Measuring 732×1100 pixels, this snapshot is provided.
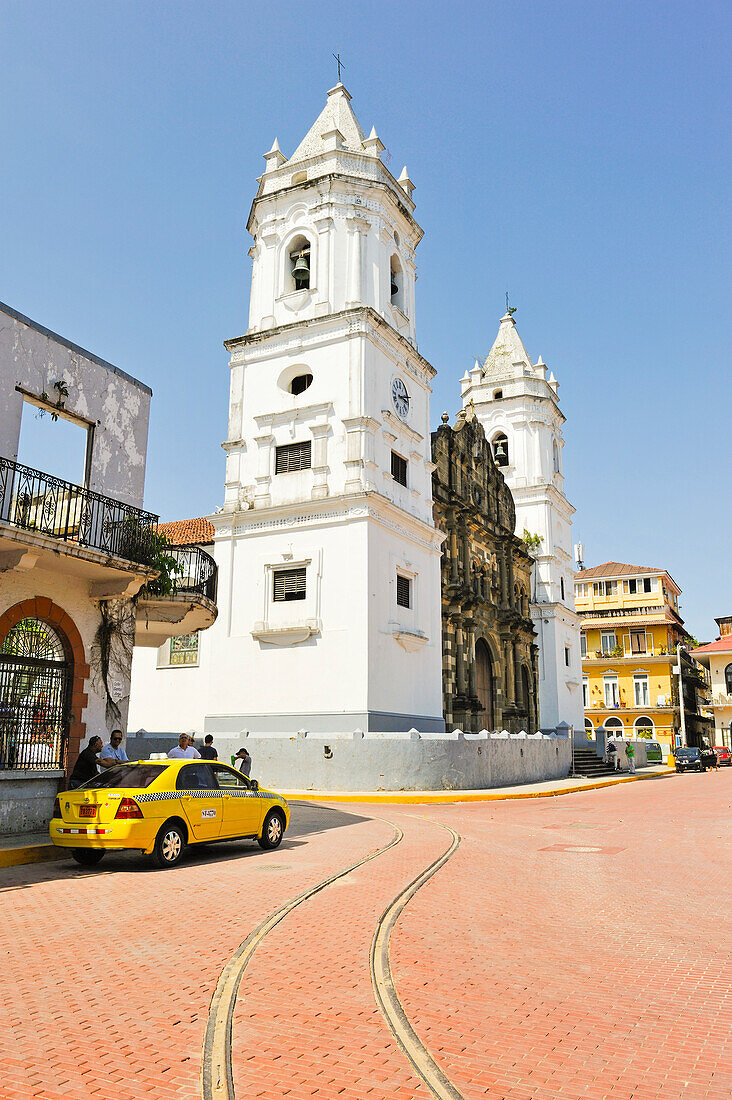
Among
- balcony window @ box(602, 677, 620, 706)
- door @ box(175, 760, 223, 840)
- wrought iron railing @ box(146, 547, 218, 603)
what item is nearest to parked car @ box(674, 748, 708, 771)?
balcony window @ box(602, 677, 620, 706)

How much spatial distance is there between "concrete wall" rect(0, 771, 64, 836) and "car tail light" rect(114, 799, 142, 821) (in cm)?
354

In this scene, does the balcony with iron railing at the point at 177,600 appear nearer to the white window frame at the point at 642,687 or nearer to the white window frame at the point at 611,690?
the white window frame at the point at 642,687

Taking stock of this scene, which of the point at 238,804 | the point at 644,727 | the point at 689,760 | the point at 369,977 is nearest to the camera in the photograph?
the point at 369,977

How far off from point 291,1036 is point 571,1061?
1.61 metres

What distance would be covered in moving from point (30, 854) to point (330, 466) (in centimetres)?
1800

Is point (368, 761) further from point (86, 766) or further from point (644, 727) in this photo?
point (644, 727)

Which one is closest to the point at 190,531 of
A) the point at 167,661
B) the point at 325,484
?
the point at 167,661

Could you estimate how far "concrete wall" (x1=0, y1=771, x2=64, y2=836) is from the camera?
13.1 meters

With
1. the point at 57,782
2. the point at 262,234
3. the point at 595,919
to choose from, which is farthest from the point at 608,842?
the point at 262,234

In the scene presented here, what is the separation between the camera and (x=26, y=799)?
43.9ft

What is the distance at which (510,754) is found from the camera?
91.1ft

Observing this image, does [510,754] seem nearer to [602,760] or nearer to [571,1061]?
[602,760]

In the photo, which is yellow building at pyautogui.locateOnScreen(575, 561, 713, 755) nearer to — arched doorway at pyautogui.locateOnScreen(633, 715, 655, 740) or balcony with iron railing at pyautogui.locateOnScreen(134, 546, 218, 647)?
arched doorway at pyautogui.locateOnScreen(633, 715, 655, 740)

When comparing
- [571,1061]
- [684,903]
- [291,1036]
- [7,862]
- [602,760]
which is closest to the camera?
[571,1061]
